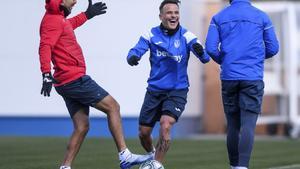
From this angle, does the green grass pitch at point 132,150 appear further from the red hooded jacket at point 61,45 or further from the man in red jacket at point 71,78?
the red hooded jacket at point 61,45

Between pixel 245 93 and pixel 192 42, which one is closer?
pixel 245 93

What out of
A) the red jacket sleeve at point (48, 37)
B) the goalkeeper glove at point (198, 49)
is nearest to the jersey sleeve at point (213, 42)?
the goalkeeper glove at point (198, 49)

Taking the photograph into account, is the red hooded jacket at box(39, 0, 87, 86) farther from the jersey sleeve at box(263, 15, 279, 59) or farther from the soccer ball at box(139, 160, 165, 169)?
the jersey sleeve at box(263, 15, 279, 59)

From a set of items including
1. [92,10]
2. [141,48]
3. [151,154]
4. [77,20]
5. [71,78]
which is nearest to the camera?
[71,78]

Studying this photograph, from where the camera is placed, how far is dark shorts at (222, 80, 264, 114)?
33.8ft

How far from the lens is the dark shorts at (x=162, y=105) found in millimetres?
10812

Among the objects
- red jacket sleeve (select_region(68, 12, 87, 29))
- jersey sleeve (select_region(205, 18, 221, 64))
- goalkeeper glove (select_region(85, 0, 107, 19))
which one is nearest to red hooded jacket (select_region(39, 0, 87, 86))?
red jacket sleeve (select_region(68, 12, 87, 29))

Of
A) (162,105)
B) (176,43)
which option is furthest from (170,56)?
(162,105)

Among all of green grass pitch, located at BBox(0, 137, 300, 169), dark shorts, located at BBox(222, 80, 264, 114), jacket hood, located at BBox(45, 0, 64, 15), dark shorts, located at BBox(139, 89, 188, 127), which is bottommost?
green grass pitch, located at BBox(0, 137, 300, 169)

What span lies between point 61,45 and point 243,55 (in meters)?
2.04

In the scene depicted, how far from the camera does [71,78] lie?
1080cm

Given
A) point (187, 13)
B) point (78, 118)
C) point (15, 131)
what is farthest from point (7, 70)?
point (78, 118)

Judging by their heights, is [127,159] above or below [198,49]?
below

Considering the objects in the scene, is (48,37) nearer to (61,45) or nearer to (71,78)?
(61,45)
